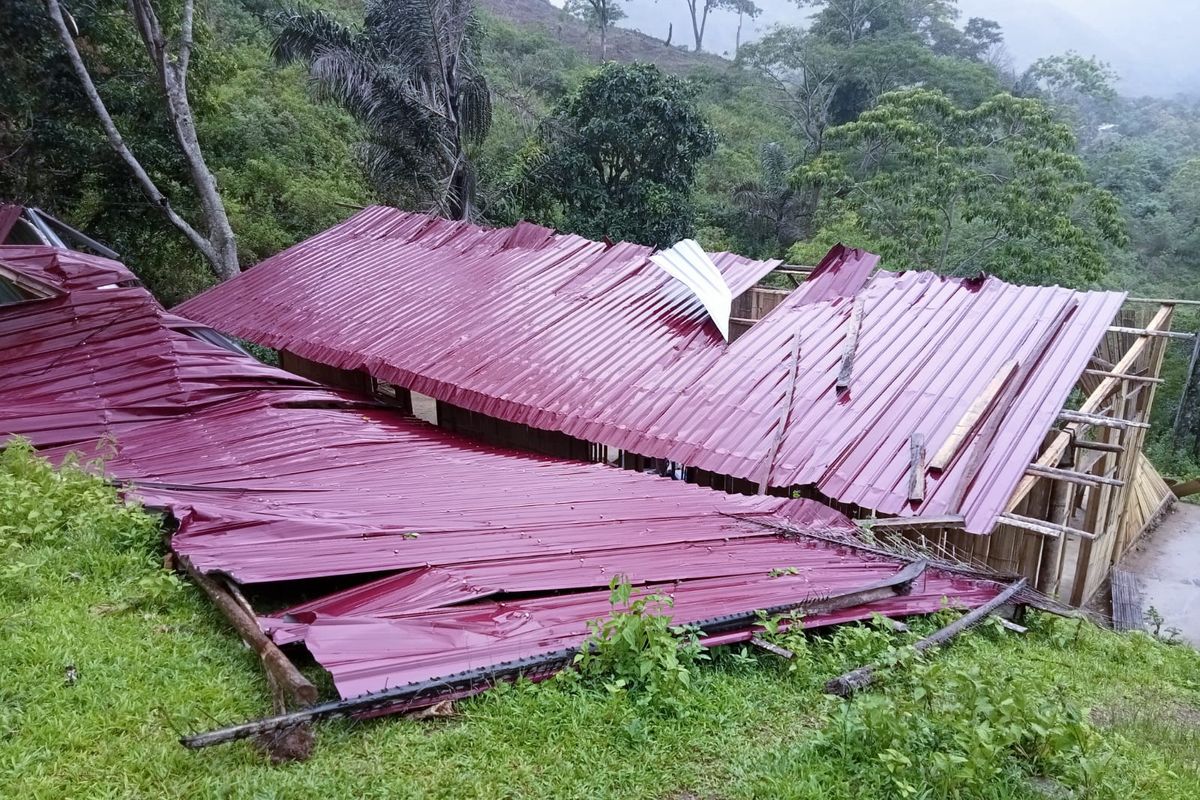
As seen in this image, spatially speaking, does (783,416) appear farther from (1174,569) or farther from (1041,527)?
(1174,569)

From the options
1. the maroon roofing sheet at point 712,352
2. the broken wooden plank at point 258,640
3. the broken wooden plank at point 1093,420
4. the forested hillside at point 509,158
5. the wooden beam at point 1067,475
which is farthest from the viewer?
the forested hillside at point 509,158

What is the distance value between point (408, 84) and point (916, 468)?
15787mm

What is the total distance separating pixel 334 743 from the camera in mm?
3375

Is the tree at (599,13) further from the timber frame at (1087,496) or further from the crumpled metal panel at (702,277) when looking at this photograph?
the timber frame at (1087,496)

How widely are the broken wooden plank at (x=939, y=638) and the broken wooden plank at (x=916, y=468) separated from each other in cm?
111

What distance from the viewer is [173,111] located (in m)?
15.7

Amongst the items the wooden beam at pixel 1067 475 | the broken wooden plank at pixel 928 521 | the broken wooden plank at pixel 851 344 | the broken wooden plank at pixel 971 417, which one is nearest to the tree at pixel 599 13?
the broken wooden plank at pixel 851 344

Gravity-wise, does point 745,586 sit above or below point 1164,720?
above

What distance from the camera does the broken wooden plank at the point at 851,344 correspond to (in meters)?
8.77

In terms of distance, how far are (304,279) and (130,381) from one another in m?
7.12

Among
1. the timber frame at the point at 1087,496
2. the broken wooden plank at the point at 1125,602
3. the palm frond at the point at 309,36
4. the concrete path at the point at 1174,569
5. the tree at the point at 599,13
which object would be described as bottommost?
the concrete path at the point at 1174,569

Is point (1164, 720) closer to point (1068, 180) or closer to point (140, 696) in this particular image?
point (140, 696)

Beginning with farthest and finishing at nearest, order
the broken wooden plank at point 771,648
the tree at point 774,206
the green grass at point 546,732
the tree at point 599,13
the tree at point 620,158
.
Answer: the tree at point 599,13 < the tree at point 774,206 < the tree at point 620,158 < the broken wooden plank at point 771,648 < the green grass at point 546,732

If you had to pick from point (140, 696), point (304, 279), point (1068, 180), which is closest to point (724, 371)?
point (140, 696)
